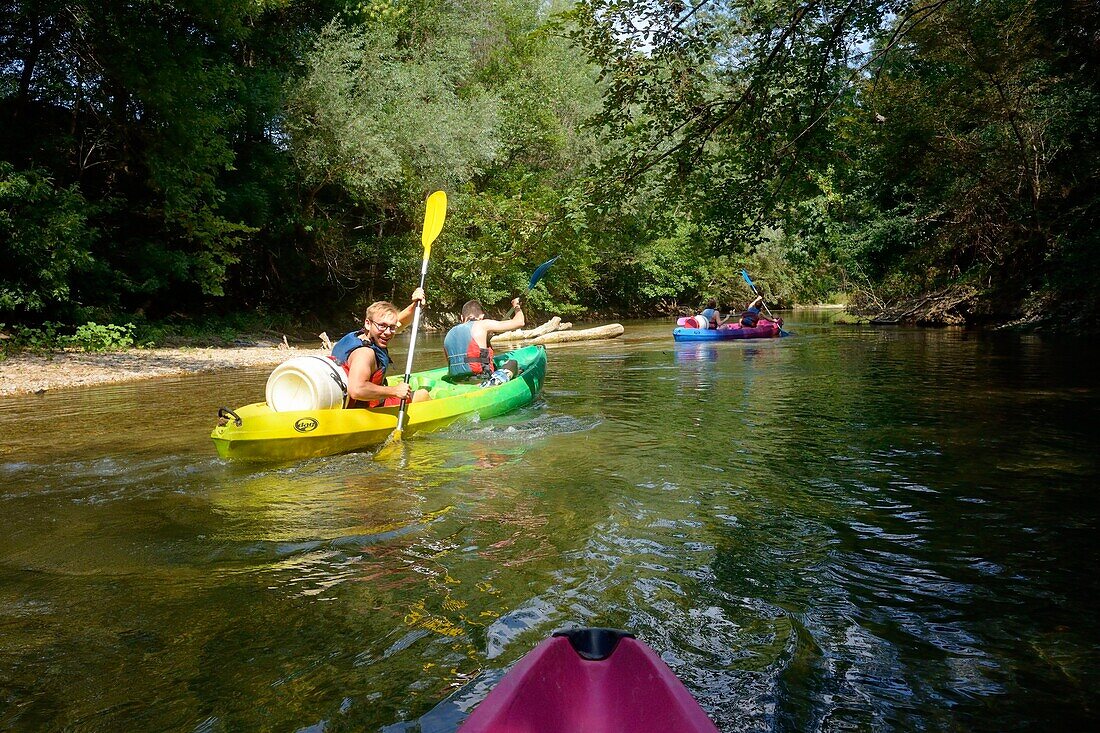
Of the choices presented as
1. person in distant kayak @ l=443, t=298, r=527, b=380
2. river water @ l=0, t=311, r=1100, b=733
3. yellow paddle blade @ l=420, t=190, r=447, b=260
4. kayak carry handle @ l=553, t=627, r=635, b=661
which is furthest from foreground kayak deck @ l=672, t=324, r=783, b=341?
kayak carry handle @ l=553, t=627, r=635, b=661

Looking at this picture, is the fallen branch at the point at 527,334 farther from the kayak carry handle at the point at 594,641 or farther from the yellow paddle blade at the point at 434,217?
the kayak carry handle at the point at 594,641

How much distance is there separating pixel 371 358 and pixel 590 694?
14.7ft

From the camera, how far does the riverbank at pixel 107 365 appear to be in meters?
10.3

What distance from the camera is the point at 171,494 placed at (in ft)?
16.2

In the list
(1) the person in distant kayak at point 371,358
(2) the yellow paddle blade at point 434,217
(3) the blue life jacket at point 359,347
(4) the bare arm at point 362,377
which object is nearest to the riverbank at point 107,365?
(2) the yellow paddle blade at point 434,217

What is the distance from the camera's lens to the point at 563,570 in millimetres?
3416

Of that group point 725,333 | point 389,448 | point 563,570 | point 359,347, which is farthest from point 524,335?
point 563,570

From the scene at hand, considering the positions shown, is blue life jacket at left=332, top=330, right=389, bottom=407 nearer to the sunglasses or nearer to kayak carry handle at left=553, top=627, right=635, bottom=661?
the sunglasses

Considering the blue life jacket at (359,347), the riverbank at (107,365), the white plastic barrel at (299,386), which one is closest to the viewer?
the white plastic barrel at (299,386)

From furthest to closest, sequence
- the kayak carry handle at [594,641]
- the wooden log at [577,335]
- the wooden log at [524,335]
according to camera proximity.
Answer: the wooden log at [524,335] < the wooden log at [577,335] < the kayak carry handle at [594,641]

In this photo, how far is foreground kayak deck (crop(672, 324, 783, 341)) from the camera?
16312mm

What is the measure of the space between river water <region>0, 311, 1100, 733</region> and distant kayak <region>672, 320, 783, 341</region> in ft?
30.5

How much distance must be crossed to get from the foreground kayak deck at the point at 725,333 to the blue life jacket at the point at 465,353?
878 cm

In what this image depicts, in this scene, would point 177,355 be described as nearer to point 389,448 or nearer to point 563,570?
point 389,448
